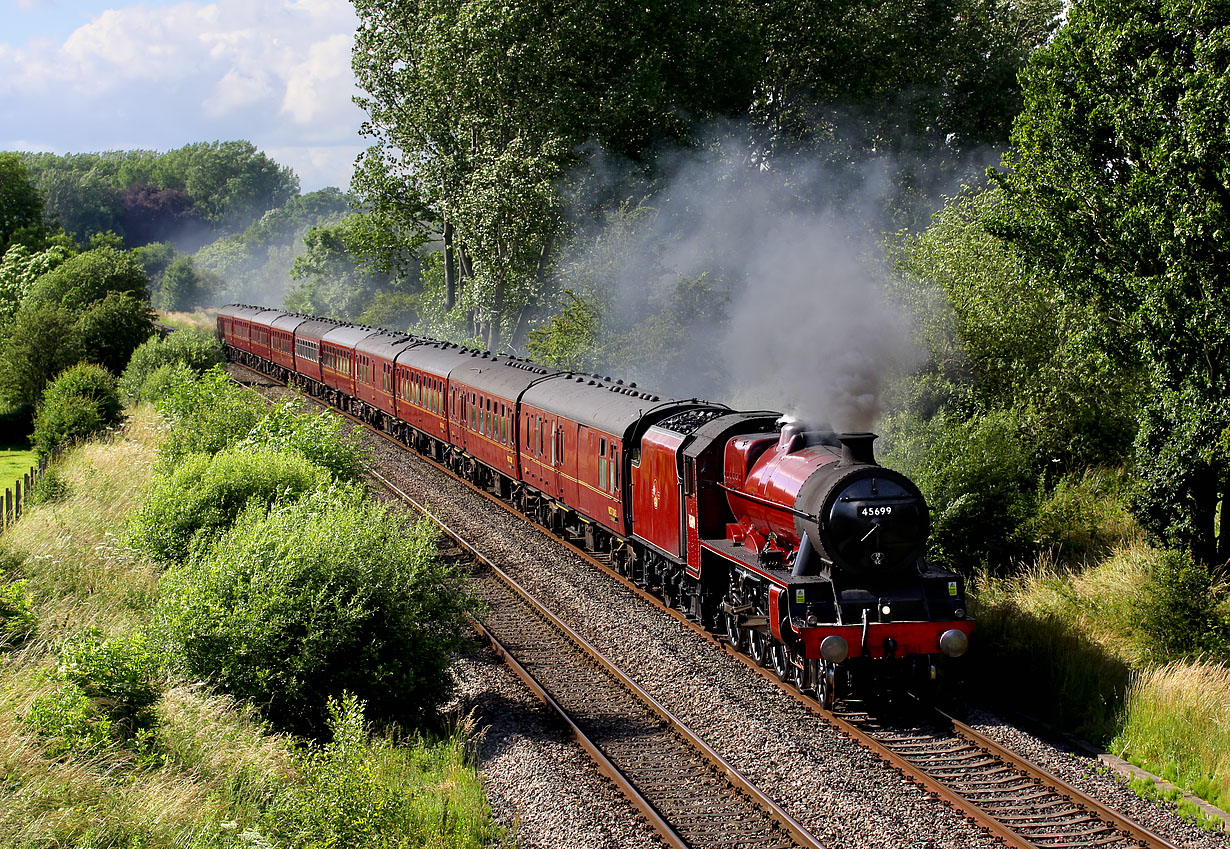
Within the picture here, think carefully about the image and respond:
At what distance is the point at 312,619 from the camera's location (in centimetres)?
1009

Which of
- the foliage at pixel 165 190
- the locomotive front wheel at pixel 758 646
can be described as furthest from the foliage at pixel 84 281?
the foliage at pixel 165 190

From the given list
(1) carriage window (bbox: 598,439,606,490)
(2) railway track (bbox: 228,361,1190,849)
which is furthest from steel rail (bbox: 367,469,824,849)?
(1) carriage window (bbox: 598,439,606,490)

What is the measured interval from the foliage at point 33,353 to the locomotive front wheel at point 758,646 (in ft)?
98.4

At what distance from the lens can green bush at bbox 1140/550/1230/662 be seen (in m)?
12.3

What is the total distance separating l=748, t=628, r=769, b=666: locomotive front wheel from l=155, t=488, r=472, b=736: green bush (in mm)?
3649

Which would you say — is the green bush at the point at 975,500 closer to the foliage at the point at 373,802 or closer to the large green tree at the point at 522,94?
the foliage at the point at 373,802

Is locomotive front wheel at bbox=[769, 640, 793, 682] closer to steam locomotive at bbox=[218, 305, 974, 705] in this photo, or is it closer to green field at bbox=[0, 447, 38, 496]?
steam locomotive at bbox=[218, 305, 974, 705]

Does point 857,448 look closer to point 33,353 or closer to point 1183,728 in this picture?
point 1183,728

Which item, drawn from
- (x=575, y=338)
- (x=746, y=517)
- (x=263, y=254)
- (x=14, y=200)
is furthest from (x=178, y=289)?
(x=746, y=517)

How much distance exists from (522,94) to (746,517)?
76.9ft

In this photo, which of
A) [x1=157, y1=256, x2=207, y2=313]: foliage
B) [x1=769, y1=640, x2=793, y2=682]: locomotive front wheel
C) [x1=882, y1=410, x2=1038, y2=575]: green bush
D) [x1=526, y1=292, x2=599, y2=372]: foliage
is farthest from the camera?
[x1=157, y1=256, x2=207, y2=313]: foliage

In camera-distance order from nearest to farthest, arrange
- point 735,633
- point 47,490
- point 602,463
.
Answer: point 735,633 → point 602,463 → point 47,490

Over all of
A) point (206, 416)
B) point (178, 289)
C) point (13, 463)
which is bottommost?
point (13, 463)

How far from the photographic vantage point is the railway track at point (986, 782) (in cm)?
822
